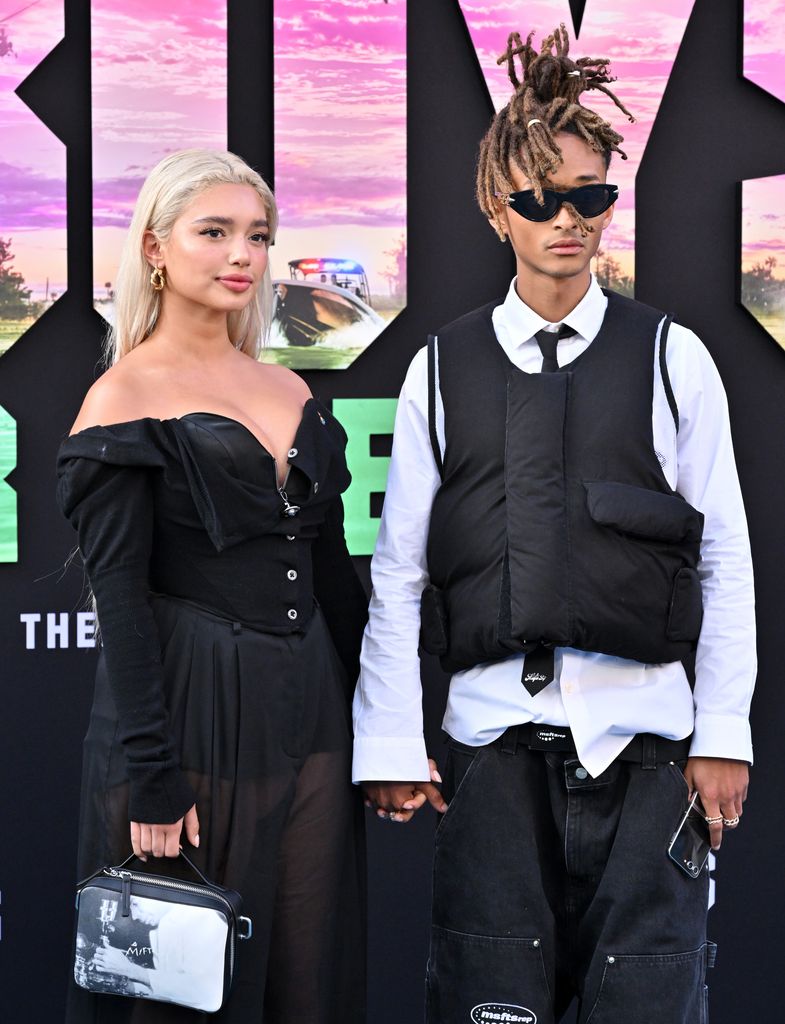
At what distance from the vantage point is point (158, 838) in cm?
202

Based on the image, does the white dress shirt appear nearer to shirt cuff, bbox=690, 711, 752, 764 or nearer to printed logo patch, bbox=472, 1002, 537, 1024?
shirt cuff, bbox=690, 711, 752, 764

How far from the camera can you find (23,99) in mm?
2938

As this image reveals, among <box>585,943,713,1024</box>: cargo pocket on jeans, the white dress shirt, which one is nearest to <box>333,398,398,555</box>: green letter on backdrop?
the white dress shirt

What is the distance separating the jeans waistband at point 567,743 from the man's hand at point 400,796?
0.62 feet

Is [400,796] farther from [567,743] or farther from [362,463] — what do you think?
[362,463]

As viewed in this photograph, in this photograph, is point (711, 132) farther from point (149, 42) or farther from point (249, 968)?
point (249, 968)

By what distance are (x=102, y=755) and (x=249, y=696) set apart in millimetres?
248

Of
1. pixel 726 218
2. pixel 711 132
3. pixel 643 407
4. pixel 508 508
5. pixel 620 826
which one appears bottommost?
pixel 620 826

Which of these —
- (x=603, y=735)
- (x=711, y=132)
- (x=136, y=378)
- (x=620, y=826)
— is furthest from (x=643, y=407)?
(x=711, y=132)

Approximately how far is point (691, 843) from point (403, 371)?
4.52 ft

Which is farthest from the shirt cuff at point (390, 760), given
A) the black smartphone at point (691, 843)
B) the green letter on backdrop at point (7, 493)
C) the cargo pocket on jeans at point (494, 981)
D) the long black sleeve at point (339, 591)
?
the green letter on backdrop at point (7, 493)

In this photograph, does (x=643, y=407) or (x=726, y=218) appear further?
(x=726, y=218)

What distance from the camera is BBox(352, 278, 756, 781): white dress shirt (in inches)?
83.5

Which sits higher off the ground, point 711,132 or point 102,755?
point 711,132
